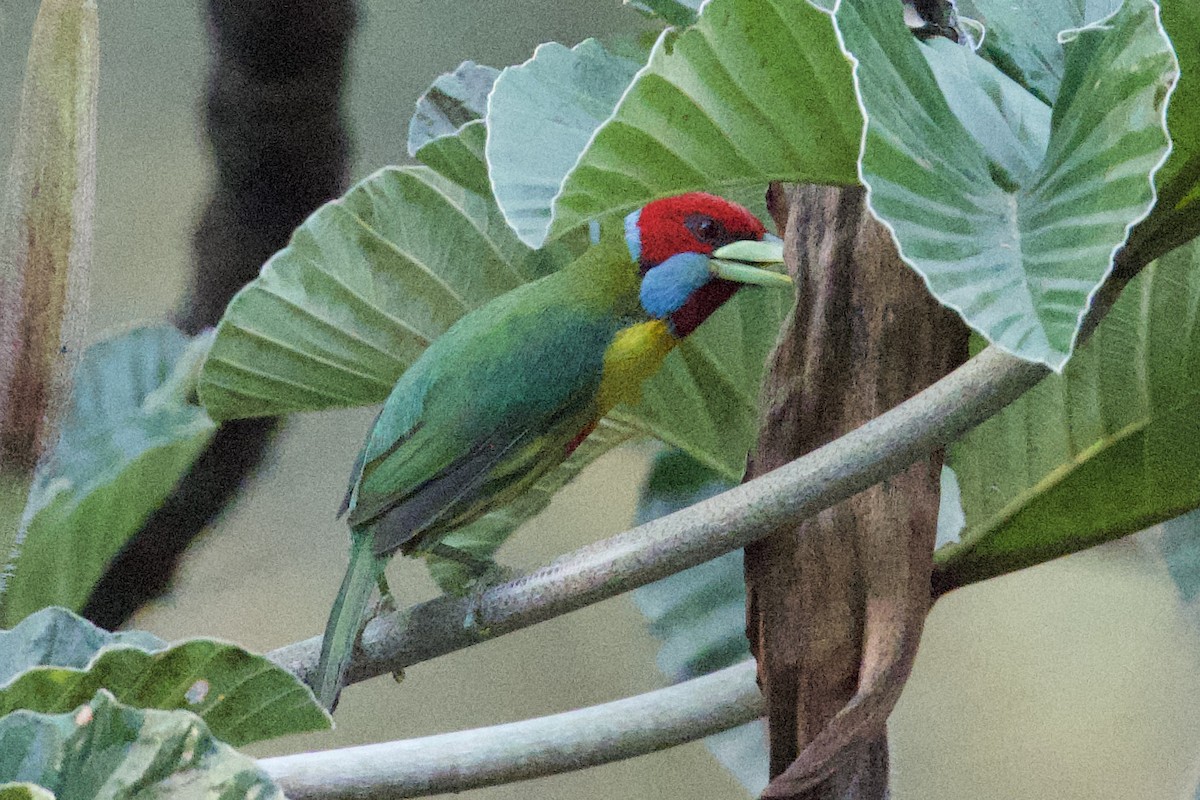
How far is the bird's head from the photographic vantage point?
658 mm

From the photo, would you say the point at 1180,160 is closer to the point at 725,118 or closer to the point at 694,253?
the point at 725,118

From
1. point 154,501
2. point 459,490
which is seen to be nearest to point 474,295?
point 459,490

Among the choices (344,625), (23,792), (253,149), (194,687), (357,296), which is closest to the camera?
(23,792)

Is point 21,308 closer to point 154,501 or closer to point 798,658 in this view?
point 154,501

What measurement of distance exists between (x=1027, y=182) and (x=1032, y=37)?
0.48 feet

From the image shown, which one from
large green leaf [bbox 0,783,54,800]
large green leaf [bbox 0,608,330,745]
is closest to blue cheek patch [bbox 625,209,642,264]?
large green leaf [bbox 0,608,330,745]

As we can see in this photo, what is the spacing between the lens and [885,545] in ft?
1.84

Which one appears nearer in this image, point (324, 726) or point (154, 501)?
point (324, 726)

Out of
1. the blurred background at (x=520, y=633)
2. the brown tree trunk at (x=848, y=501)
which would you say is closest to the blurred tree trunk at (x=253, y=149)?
the blurred background at (x=520, y=633)

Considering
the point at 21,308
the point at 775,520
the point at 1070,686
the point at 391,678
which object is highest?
the point at 21,308

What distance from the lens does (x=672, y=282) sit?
68 centimetres

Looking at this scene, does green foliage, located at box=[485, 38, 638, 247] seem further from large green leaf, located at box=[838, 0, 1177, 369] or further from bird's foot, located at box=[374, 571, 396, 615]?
bird's foot, located at box=[374, 571, 396, 615]

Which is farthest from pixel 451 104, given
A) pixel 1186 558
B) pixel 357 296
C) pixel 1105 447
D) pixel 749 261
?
pixel 1186 558

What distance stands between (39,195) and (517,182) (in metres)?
0.42
